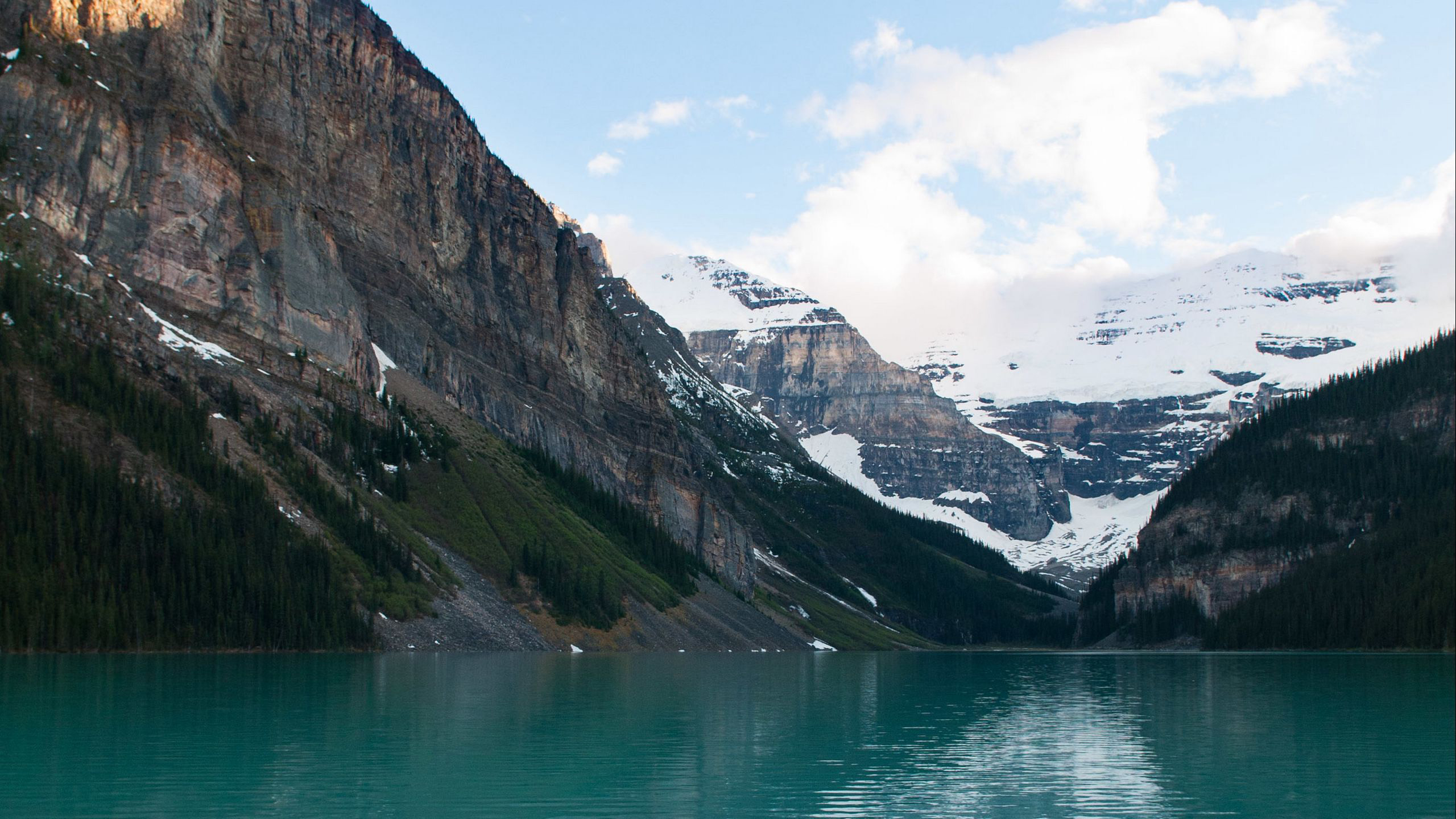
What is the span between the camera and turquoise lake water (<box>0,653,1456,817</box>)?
39.7 metres

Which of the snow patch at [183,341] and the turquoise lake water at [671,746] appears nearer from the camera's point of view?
the turquoise lake water at [671,746]

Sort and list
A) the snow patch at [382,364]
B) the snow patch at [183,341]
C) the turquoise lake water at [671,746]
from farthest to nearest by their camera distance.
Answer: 1. the snow patch at [382,364]
2. the snow patch at [183,341]
3. the turquoise lake water at [671,746]

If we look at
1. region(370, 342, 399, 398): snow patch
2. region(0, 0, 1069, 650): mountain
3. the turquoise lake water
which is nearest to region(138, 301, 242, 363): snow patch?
region(0, 0, 1069, 650): mountain

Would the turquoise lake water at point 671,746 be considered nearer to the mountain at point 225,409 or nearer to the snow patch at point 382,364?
the mountain at point 225,409

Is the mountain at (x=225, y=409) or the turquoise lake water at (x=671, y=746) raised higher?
the mountain at (x=225, y=409)

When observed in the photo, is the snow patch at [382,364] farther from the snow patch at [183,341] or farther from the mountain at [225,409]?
the snow patch at [183,341]

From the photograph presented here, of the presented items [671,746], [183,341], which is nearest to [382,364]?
[183,341]

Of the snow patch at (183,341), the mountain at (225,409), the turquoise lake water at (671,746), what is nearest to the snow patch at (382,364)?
the mountain at (225,409)

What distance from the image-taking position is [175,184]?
157250mm

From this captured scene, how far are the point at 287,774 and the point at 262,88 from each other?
166744 millimetres

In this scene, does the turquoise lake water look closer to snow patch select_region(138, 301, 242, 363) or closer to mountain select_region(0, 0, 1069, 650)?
mountain select_region(0, 0, 1069, 650)

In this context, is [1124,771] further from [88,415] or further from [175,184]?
[175,184]

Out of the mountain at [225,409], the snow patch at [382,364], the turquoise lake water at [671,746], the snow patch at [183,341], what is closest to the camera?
the turquoise lake water at [671,746]

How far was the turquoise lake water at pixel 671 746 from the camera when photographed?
39.7 metres
